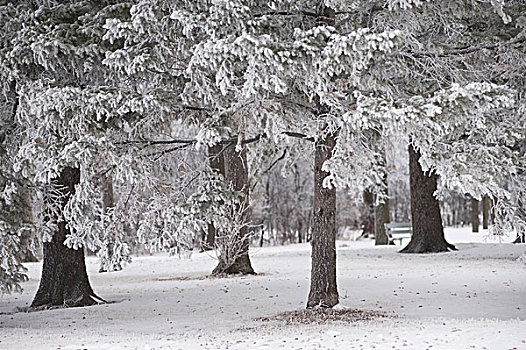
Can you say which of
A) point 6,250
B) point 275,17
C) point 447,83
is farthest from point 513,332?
point 6,250

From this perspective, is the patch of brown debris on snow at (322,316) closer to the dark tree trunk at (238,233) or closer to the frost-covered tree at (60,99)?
the frost-covered tree at (60,99)

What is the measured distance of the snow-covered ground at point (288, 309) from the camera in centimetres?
739

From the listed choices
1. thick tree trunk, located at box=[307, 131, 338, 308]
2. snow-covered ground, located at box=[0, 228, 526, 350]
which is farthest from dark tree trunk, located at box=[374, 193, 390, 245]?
thick tree trunk, located at box=[307, 131, 338, 308]

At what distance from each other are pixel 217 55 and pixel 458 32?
3.46 m

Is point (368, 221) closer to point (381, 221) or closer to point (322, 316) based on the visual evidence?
point (381, 221)

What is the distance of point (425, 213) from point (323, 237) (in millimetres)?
10591

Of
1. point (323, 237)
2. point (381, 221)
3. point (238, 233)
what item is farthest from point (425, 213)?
point (323, 237)

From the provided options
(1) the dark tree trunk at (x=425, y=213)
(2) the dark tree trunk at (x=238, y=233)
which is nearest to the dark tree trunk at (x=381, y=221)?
(1) the dark tree trunk at (x=425, y=213)

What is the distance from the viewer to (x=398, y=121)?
23.9 ft

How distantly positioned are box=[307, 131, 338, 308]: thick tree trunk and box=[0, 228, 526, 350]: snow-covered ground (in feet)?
2.59

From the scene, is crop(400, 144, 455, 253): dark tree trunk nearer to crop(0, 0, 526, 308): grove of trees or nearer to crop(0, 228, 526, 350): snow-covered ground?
crop(0, 228, 526, 350): snow-covered ground

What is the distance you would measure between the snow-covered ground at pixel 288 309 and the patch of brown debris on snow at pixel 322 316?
168 millimetres

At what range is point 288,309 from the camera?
33.1 feet

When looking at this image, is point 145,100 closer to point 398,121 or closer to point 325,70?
point 325,70
